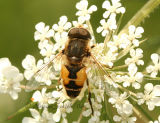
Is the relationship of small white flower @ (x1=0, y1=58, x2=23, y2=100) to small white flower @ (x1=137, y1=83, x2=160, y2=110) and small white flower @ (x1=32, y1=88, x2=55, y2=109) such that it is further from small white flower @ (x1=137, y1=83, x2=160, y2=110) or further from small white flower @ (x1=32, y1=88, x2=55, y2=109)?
small white flower @ (x1=137, y1=83, x2=160, y2=110)

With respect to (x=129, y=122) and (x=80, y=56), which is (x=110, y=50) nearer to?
(x=80, y=56)

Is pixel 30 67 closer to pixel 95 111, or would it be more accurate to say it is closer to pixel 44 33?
pixel 44 33

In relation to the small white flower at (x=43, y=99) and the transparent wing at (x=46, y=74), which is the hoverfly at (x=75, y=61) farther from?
the small white flower at (x=43, y=99)

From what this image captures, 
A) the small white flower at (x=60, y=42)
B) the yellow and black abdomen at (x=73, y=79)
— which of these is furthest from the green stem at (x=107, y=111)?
the small white flower at (x=60, y=42)

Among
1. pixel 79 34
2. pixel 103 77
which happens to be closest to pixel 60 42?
pixel 79 34

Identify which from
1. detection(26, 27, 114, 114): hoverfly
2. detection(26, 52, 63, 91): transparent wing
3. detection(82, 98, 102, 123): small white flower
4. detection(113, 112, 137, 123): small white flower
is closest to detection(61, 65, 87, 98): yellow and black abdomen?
detection(26, 27, 114, 114): hoverfly

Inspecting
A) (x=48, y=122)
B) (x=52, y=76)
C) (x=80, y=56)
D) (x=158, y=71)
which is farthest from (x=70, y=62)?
(x=158, y=71)
